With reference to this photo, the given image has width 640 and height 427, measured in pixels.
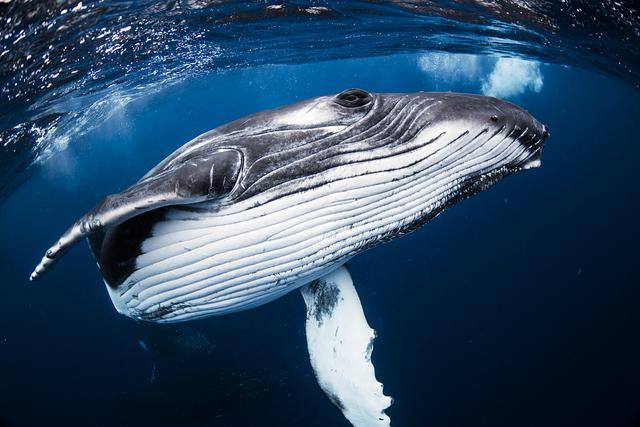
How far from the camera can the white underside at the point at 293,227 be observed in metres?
2.80

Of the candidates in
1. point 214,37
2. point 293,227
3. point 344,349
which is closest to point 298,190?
point 293,227

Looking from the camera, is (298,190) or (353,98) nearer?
(298,190)

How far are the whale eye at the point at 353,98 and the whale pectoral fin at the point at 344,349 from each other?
5.66 feet

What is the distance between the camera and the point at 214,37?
14070mm

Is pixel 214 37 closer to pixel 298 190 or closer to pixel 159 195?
pixel 298 190

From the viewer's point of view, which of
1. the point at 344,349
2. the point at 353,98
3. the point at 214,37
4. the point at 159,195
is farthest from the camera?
the point at 214,37

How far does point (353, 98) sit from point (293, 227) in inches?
50.5

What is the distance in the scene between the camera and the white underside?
280 centimetres

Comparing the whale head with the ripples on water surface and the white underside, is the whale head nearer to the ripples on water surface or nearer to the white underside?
the white underside

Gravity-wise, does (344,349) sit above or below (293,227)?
below

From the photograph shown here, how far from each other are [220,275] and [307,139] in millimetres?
1245

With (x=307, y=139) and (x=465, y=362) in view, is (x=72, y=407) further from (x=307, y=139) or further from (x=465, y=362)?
(x=307, y=139)

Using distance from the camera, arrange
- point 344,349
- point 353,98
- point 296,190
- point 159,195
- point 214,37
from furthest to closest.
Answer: point 214,37 → point 344,349 → point 353,98 → point 296,190 → point 159,195

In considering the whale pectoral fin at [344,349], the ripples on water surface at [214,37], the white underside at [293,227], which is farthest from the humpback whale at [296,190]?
the ripples on water surface at [214,37]
